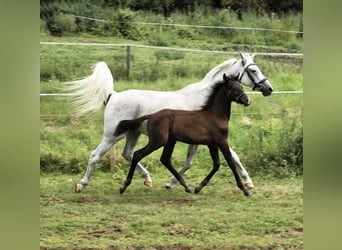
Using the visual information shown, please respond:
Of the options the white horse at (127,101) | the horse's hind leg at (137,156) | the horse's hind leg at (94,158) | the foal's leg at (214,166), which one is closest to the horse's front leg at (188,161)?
the white horse at (127,101)

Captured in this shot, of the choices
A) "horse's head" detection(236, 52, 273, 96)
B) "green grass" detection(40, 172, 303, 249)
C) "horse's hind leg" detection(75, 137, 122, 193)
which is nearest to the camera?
"green grass" detection(40, 172, 303, 249)

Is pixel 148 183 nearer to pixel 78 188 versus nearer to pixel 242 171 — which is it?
pixel 78 188

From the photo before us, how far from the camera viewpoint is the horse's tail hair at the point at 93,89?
Answer: 4906 millimetres

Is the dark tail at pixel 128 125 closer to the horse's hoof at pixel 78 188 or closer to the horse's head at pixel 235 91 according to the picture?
the horse's hoof at pixel 78 188

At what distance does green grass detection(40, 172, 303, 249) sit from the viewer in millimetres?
4785

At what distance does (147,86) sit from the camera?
5.02m

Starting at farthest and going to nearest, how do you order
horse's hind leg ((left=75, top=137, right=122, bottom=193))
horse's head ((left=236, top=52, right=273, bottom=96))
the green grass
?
horse's head ((left=236, top=52, right=273, bottom=96))
horse's hind leg ((left=75, top=137, right=122, bottom=193))
the green grass

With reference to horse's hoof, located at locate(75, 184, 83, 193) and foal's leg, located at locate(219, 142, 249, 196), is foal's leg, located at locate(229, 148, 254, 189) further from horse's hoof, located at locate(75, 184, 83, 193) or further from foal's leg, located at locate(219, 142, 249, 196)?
horse's hoof, located at locate(75, 184, 83, 193)

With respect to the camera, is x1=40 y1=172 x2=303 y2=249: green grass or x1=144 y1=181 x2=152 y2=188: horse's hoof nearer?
x1=40 y1=172 x2=303 y2=249: green grass

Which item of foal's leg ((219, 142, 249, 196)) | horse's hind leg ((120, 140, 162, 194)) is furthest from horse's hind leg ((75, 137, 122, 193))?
foal's leg ((219, 142, 249, 196))
